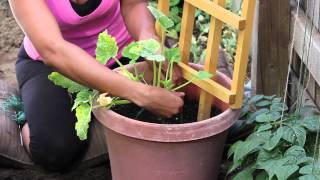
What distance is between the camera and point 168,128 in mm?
2039

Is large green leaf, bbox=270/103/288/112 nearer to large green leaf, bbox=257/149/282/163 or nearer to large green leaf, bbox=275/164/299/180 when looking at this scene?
large green leaf, bbox=257/149/282/163

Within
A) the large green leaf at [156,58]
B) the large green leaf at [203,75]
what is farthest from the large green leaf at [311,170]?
the large green leaf at [156,58]

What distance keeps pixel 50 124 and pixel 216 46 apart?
0.82m

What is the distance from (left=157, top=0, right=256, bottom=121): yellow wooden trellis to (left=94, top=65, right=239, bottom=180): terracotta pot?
→ 7 centimetres

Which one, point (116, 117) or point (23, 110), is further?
point (23, 110)

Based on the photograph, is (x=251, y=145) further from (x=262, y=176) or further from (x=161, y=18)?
(x=161, y=18)

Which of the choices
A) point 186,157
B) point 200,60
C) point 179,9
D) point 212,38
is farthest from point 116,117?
point 179,9

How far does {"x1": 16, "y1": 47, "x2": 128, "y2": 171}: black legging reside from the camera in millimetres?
2611

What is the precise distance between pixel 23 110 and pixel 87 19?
0.54m

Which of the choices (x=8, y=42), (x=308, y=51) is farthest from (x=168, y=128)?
(x=8, y=42)

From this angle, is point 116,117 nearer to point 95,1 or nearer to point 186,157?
point 186,157

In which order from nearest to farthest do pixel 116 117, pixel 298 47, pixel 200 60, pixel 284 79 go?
pixel 116 117
pixel 298 47
pixel 284 79
pixel 200 60

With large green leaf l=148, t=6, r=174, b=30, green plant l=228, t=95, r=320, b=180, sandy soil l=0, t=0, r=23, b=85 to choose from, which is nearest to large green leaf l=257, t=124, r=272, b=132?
green plant l=228, t=95, r=320, b=180

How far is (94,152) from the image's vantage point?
2.71 meters
